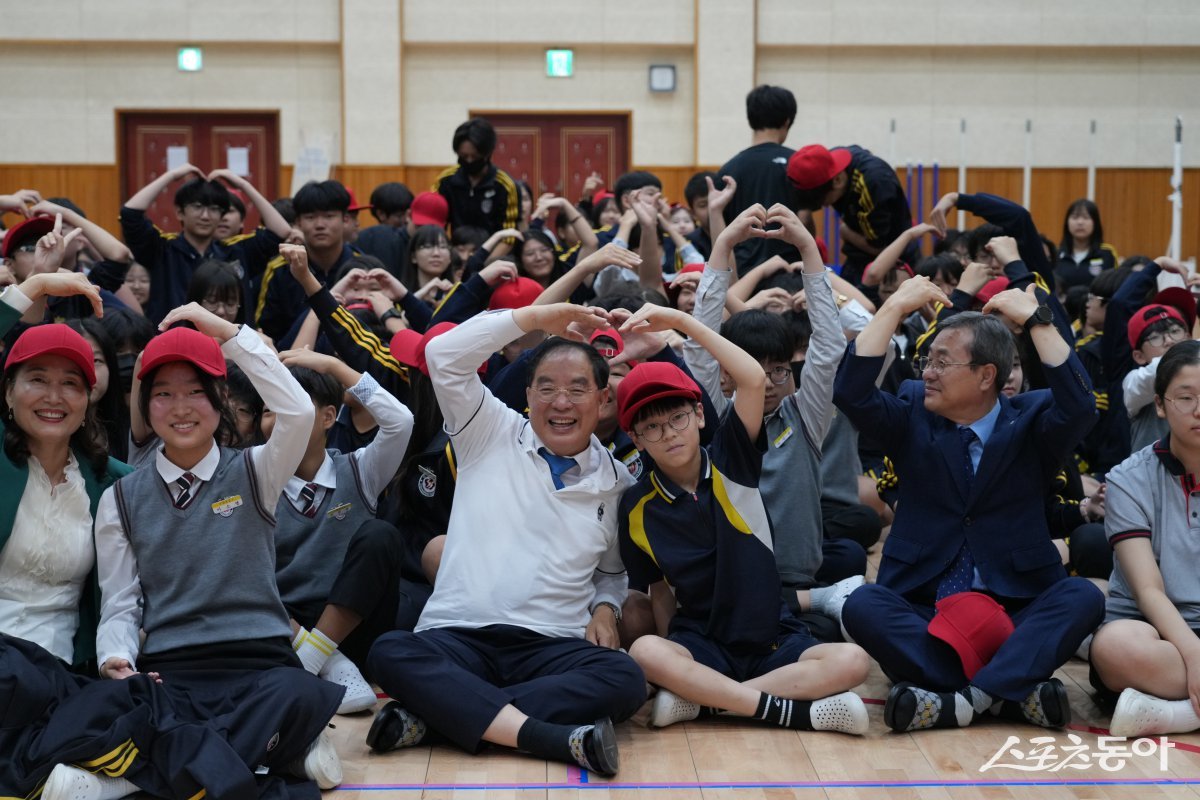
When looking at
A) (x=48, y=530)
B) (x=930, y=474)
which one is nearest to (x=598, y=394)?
(x=930, y=474)

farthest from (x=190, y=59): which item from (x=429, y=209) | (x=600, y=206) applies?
(x=429, y=209)

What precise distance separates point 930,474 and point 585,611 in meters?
A: 1.02

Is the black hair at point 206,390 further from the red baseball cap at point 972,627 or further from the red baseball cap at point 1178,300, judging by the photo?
the red baseball cap at point 1178,300

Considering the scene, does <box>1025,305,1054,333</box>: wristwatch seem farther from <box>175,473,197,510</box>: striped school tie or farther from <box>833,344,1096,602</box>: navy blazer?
<box>175,473,197,510</box>: striped school tie

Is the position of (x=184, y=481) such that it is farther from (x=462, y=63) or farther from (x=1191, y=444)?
(x=462, y=63)

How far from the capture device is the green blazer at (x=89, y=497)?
2.95 meters

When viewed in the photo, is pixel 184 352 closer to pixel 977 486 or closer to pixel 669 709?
pixel 669 709

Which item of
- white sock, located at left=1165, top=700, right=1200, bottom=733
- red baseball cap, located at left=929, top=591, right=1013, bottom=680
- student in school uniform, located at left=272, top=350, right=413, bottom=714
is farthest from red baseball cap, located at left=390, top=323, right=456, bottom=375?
white sock, located at left=1165, top=700, right=1200, bottom=733

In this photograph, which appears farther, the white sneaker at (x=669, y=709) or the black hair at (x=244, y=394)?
the black hair at (x=244, y=394)

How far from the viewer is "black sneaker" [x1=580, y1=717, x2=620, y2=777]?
2.92m

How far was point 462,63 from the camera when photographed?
1159 cm

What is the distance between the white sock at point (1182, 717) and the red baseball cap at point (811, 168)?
9.53 feet

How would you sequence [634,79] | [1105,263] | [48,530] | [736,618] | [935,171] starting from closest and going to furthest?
[48,530], [736,618], [1105,263], [935,171], [634,79]

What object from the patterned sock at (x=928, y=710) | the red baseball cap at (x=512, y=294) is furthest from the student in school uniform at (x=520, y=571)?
the red baseball cap at (x=512, y=294)
